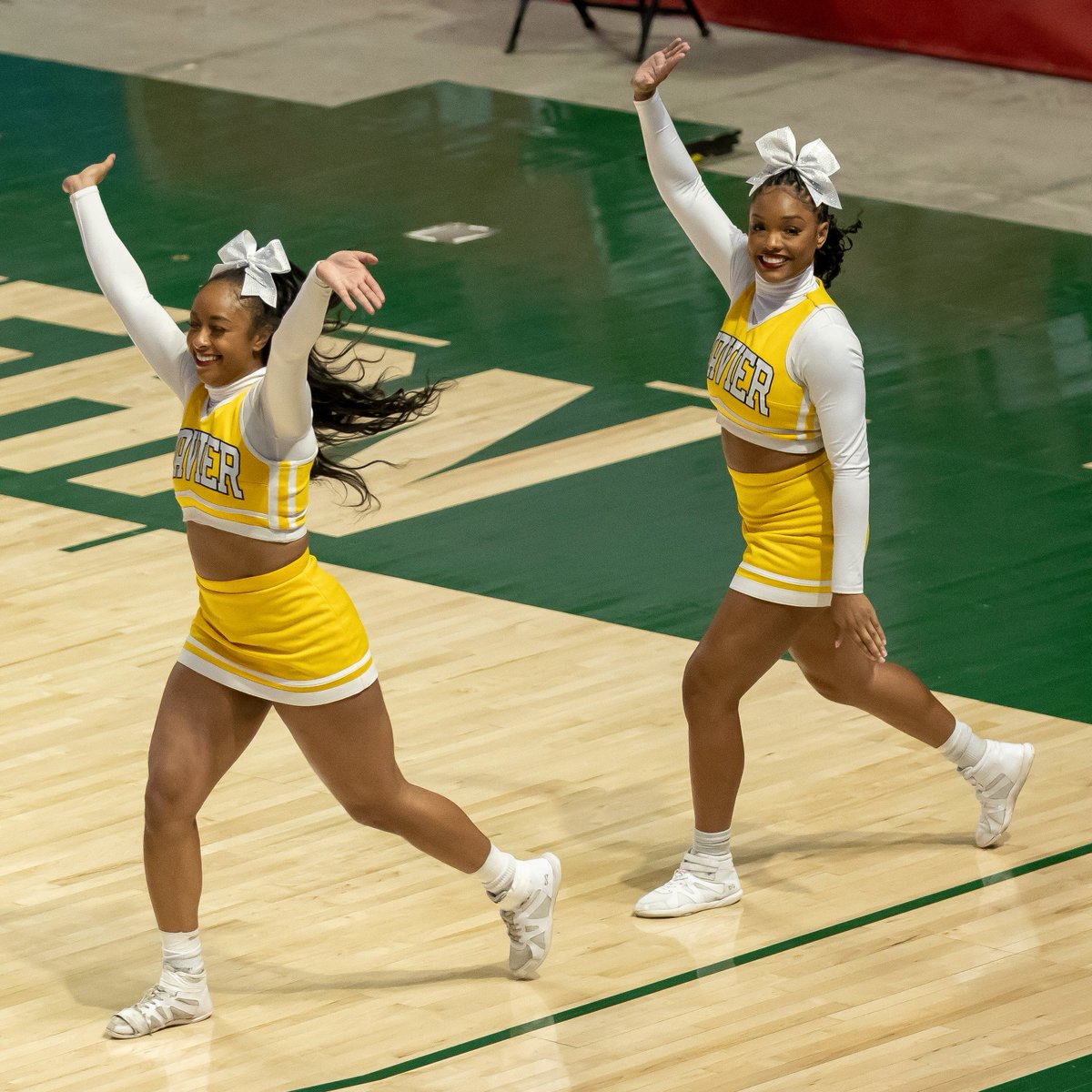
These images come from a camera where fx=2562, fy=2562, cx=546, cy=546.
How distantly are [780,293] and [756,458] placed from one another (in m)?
0.37

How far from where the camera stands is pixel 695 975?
5.54m

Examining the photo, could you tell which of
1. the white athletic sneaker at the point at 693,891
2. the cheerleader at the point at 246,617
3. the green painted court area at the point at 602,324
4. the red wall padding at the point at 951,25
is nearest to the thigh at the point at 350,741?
the cheerleader at the point at 246,617

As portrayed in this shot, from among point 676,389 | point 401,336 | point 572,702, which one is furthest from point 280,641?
A: point 401,336

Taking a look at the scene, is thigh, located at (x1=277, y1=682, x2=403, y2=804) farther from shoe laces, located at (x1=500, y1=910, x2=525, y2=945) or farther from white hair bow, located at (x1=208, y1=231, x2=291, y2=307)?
white hair bow, located at (x1=208, y1=231, x2=291, y2=307)

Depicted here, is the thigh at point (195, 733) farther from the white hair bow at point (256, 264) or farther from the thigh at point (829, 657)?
the thigh at point (829, 657)

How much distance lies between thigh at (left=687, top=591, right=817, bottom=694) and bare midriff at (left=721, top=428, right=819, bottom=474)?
11.1 inches

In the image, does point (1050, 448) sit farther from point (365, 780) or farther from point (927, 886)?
point (365, 780)

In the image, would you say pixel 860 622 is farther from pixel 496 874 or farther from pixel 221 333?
pixel 221 333

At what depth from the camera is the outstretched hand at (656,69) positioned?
5.79 metres

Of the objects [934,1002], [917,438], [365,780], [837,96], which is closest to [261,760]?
[365,780]

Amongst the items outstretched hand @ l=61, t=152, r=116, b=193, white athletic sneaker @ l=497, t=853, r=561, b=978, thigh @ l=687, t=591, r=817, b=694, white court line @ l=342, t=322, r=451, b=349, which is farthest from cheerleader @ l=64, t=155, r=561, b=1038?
white court line @ l=342, t=322, r=451, b=349

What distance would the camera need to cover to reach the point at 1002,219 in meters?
12.4

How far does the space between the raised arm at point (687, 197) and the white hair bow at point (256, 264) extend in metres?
1.03

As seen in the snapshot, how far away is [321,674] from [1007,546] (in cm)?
361
